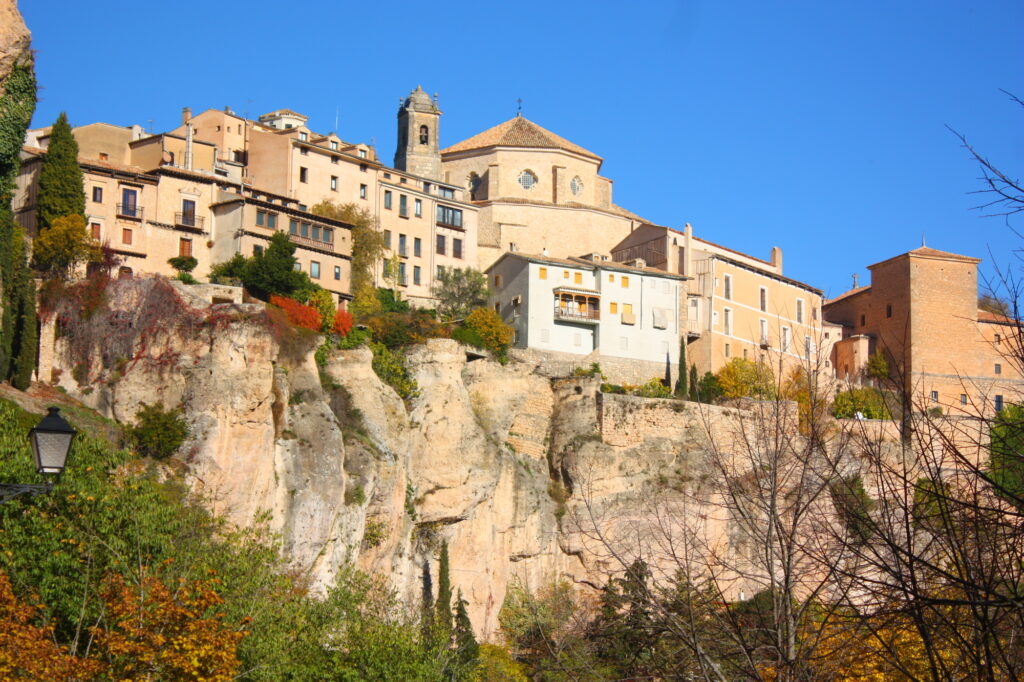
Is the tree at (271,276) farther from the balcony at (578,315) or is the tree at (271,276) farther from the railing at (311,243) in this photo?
the balcony at (578,315)

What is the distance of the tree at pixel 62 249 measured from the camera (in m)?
49.1

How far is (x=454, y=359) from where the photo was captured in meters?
53.9

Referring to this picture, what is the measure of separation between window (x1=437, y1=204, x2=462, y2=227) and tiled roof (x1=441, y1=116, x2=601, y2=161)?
10870 millimetres

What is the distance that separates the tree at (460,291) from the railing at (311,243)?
6.94 m

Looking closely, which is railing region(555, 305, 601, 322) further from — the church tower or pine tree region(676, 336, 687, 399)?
the church tower

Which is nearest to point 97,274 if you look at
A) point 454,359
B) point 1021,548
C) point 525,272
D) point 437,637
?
point 454,359

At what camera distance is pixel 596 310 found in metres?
64.7

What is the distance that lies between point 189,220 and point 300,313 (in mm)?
8987

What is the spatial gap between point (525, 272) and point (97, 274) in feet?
76.4

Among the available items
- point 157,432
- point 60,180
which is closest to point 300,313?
point 60,180

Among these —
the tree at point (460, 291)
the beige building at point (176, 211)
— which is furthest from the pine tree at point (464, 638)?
the tree at point (460, 291)

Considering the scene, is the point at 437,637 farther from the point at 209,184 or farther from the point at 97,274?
the point at 209,184

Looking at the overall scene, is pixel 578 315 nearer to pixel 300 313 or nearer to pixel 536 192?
pixel 300 313

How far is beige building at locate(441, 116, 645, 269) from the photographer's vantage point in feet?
253
